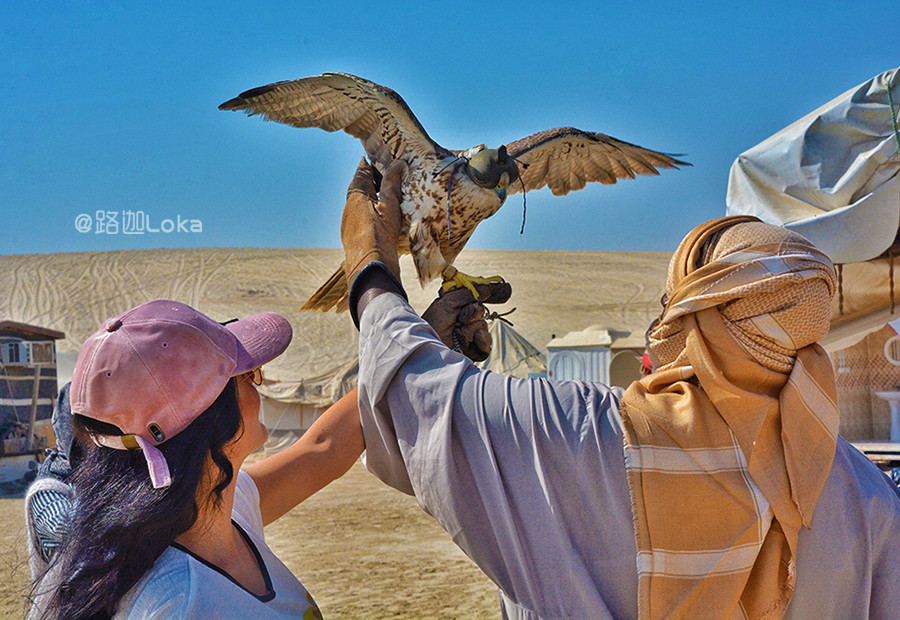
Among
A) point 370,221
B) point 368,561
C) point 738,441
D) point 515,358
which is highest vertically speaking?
point 370,221

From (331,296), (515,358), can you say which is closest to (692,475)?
(331,296)

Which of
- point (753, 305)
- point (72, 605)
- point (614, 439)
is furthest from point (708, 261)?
point (72, 605)

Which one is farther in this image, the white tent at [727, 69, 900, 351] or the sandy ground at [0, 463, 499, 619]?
the sandy ground at [0, 463, 499, 619]

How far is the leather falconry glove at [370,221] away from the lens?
1584 millimetres

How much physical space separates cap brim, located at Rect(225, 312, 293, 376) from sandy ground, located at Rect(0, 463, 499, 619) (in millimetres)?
3773

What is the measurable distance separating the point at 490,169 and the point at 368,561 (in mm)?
4787

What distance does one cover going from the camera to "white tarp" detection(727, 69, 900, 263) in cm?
488

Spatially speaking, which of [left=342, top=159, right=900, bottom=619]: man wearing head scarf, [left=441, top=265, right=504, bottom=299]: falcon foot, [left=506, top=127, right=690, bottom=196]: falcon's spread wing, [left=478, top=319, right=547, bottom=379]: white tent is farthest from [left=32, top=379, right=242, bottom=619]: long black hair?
[left=478, top=319, right=547, bottom=379]: white tent

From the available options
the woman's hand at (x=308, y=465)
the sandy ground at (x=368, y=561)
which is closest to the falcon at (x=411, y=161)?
the woman's hand at (x=308, y=465)

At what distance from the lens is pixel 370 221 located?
69.3 inches

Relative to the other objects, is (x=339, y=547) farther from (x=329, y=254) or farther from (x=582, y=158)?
(x=329, y=254)

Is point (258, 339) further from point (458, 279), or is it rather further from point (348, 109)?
point (348, 109)

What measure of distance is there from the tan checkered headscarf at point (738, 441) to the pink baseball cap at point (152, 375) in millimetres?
687

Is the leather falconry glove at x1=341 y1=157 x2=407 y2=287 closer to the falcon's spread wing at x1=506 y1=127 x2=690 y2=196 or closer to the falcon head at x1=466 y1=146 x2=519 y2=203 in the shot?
the falcon head at x1=466 y1=146 x2=519 y2=203
